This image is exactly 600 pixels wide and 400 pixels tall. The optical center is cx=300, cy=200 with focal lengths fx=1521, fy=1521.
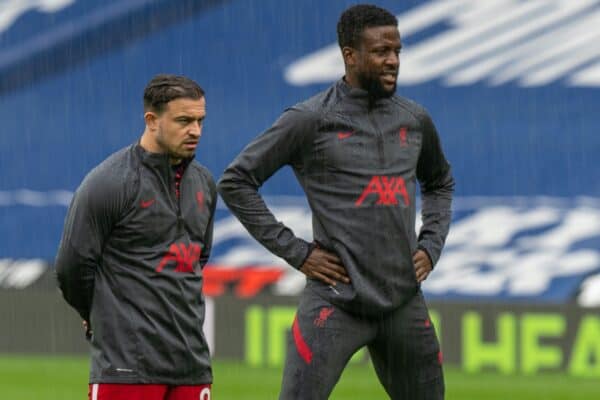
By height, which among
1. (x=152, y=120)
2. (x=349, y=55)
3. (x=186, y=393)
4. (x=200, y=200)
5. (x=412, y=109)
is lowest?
(x=186, y=393)

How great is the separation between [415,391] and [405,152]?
872 millimetres

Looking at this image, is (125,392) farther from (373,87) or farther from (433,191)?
(433,191)

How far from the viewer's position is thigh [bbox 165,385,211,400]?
5023mm

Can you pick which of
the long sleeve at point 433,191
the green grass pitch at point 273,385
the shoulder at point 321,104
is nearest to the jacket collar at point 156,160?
the shoulder at point 321,104

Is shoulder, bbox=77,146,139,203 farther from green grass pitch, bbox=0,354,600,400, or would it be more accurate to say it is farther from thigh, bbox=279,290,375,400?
green grass pitch, bbox=0,354,600,400

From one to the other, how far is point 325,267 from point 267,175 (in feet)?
1.40

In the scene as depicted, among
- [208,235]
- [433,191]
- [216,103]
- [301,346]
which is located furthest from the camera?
[216,103]

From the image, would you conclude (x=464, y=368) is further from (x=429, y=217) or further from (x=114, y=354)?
(x=114, y=354)

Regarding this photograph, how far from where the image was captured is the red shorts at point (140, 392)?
4977 mm

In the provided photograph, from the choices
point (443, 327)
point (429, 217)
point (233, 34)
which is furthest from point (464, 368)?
point (429, 217)

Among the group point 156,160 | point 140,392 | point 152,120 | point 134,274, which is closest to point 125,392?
point 140,392

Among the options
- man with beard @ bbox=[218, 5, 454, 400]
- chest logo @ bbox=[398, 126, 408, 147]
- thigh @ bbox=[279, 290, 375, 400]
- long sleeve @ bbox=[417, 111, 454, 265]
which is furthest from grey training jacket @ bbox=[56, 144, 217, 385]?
Answer: long sleeve @ bbox=[417, 111, 454, 265]

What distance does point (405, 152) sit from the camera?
5586 millimetres

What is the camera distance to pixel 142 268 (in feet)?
16.4
